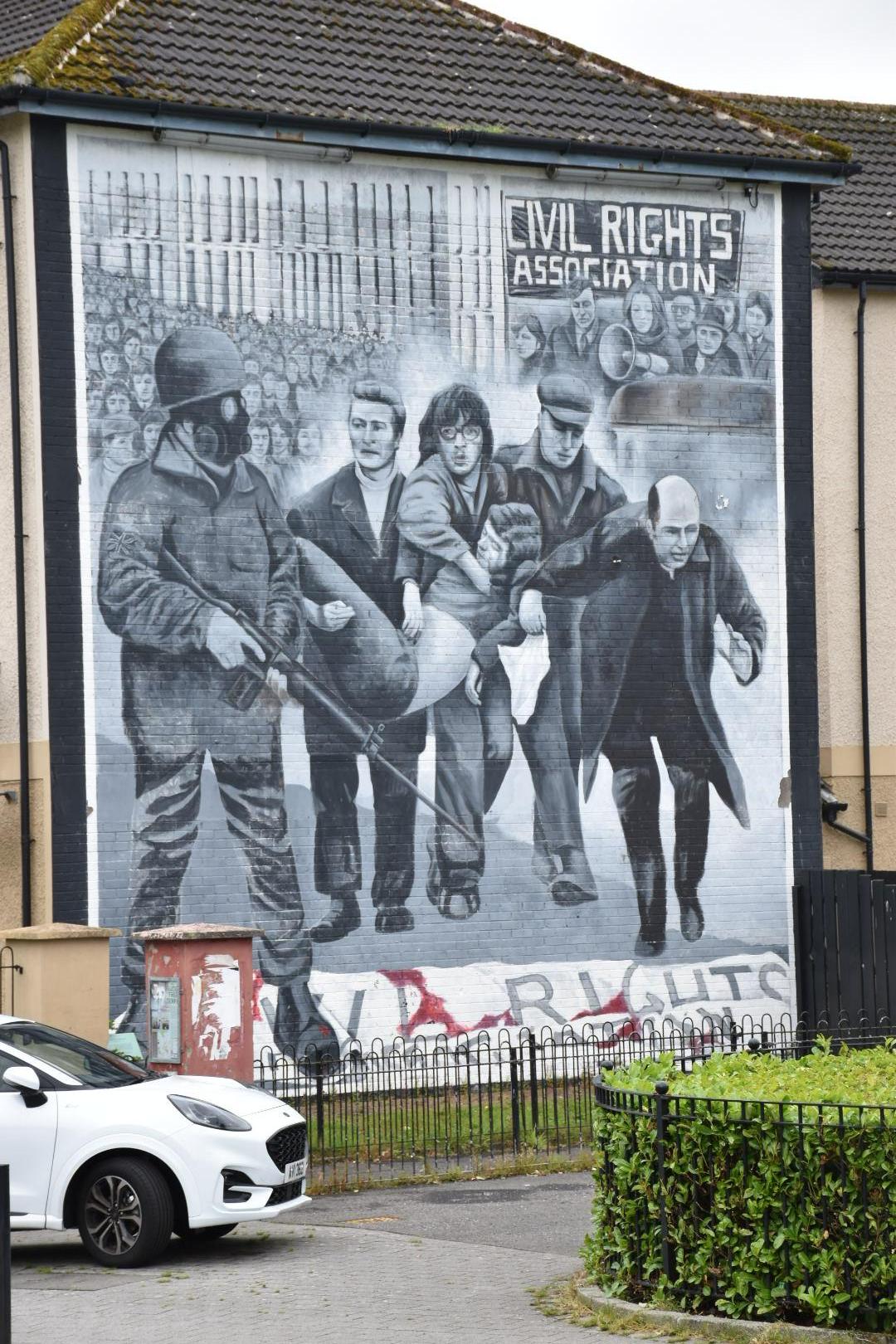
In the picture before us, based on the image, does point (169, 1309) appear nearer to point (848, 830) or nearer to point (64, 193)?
point (64, 193)

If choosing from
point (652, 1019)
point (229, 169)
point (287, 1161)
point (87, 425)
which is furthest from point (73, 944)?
point (229, 169)

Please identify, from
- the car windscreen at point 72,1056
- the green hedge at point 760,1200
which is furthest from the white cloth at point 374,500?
the green hedge at point 760,1200

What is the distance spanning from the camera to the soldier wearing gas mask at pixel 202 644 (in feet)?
57.3

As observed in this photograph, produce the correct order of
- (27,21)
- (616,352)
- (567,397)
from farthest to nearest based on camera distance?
(27,21)
(616,352)
(567,397)

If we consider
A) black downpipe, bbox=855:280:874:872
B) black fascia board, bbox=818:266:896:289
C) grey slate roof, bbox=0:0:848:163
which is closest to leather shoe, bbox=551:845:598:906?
black downpipe, bbox=855:280:874:872

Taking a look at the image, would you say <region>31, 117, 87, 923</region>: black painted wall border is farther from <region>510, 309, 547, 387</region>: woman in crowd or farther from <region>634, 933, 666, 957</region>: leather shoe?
<region>634, 933, 666, 957</region>: leather shoe

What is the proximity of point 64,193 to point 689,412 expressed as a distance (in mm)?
6852

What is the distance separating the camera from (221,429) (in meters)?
18.1

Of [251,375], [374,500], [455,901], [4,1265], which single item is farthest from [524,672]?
[4,1265]

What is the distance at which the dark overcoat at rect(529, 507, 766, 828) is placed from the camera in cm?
1923

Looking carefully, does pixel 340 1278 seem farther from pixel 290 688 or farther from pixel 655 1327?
pixel 290 688

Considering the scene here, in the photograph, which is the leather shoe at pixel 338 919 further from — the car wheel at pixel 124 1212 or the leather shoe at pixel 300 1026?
the car wheel at pixel 124 1212

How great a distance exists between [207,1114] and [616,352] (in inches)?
442

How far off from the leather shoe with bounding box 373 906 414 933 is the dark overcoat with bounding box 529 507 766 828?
2.31m
